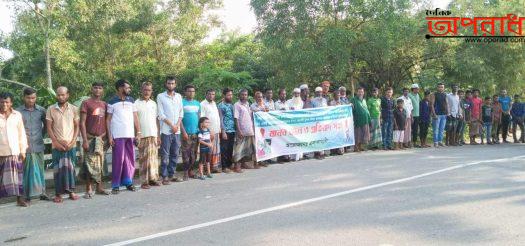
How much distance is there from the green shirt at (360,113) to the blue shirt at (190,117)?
5.22m

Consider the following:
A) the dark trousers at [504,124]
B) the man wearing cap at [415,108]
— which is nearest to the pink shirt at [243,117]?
the man wearing cap at [415,108]

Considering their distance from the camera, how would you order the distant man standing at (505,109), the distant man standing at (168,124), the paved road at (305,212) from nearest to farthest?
the paved road at (305,212) → the distant man standing at (168,124) → the distant man standing at (505,109)

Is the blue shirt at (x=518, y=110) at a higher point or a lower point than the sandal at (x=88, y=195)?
higher

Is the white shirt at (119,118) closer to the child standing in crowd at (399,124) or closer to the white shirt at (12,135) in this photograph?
the white shirt at (12,135)

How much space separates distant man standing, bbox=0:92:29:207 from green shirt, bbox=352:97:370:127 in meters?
8.33

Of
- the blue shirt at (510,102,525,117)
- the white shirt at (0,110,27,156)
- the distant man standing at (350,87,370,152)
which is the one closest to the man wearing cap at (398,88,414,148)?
the distant man standing at (350,87,370,152)

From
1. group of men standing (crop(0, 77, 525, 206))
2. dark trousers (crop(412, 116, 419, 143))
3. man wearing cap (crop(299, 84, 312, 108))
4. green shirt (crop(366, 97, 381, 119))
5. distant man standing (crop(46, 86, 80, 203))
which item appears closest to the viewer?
group of men standing (crop(0, 77, 525, 206))

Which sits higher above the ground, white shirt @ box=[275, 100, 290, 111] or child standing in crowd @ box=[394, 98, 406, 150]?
white shirt @ box=[275, 100, 290, 111]

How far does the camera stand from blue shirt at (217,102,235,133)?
31.9 feet

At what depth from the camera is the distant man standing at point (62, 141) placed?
7.18 metres

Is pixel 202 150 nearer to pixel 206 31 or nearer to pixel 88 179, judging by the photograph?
pixel 88 179

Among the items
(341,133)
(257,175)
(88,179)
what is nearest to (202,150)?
(257,175)

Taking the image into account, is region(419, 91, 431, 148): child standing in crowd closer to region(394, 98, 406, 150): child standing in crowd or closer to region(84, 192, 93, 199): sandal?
region(394, 98, 406, 150): child standing in crowd

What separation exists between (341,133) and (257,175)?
3.99 meters
